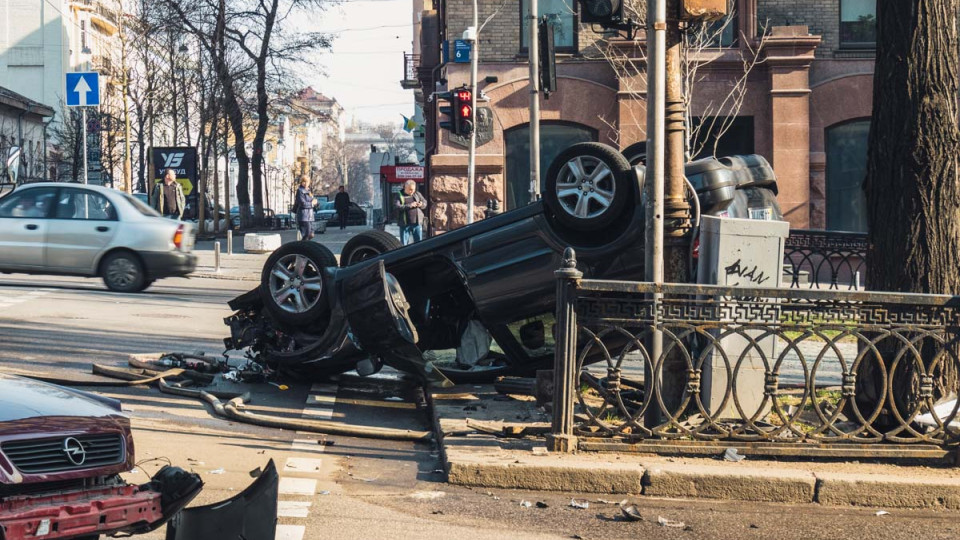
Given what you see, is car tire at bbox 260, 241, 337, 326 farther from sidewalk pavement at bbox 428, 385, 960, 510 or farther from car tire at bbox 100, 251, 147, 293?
car tire at bbox 100, 251, 147, 293

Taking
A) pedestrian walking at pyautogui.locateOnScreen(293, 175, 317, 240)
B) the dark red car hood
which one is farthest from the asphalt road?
Answer: pedestrian walking at pyautogui.locateOnScreen(293, 175, 317, 240)

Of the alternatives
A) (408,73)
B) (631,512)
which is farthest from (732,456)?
(408,73)

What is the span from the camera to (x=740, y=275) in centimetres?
810

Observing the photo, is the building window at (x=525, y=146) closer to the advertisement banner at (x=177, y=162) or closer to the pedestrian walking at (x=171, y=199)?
the pedestrian walking at (x=171, y=199)

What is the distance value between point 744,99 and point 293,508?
2243 centimetres

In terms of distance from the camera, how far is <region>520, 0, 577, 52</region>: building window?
90.8 feet

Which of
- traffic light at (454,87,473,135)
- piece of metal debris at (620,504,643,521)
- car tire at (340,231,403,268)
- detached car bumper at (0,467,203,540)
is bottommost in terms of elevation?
piece of metal debris at (620,504,643,521)

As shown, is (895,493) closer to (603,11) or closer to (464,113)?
(603,11)

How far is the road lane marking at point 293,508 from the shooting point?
6.29m

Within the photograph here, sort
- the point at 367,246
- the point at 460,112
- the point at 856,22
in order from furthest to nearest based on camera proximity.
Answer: the point at 856,22 → the point at 460,112 → the point at 367,246

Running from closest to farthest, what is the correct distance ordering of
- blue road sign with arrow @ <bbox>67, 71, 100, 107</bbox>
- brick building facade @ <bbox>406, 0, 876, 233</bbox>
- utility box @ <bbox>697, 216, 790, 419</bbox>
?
utility box @ <bbox>697, 216, 790, 419</bbox>
blue road sign with arrow @ <bbox>67, 71, 100, 107</bbox>
brick building facade @ <bbox>406, 0, 876, 233</bbox>

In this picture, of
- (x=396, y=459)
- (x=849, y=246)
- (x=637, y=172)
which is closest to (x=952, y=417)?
(x=637, y=172)

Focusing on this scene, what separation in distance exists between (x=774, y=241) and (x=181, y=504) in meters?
4.72

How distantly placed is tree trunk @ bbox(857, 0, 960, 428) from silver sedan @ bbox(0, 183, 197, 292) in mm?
13379
